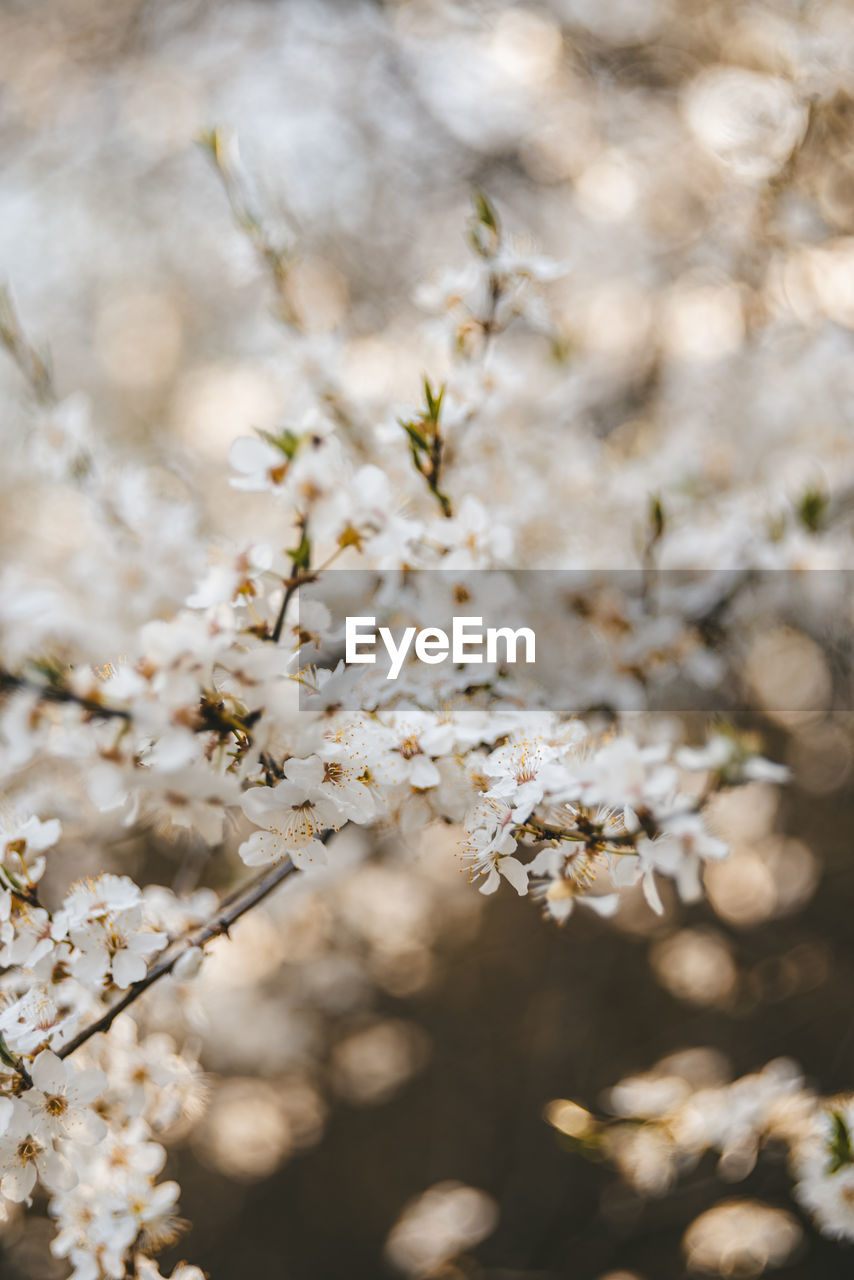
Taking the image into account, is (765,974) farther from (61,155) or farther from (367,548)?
(61,155)

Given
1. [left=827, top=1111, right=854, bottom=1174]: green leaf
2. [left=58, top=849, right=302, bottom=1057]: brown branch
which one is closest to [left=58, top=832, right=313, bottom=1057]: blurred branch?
[left=58, top=849, right=302, bottom=1057]: brown branch

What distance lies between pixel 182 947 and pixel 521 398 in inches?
71.7

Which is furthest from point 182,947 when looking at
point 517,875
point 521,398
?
point 521,398

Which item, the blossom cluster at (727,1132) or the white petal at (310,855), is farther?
the blossom cluster at (727,1132)

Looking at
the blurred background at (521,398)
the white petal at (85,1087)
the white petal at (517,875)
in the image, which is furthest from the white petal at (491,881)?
the blurred background at (521,398)

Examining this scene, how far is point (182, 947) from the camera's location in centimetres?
114

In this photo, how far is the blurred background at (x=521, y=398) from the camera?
9.48ft

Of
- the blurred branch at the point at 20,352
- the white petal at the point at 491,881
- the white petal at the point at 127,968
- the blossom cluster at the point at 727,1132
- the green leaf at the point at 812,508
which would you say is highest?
the blurred branch at the point at 20,352

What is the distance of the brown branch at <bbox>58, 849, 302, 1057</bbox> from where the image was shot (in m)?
1.05

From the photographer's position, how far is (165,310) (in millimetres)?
5512

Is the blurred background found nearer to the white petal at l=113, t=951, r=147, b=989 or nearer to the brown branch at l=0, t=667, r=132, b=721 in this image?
the white petal at l=113, t=951, r=147, b=989

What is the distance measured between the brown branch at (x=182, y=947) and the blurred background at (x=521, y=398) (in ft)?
5.21

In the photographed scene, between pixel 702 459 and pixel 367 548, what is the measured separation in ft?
6.31

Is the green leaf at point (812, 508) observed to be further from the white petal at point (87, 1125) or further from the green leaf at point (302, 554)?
the white petal at point (87, 1125)
